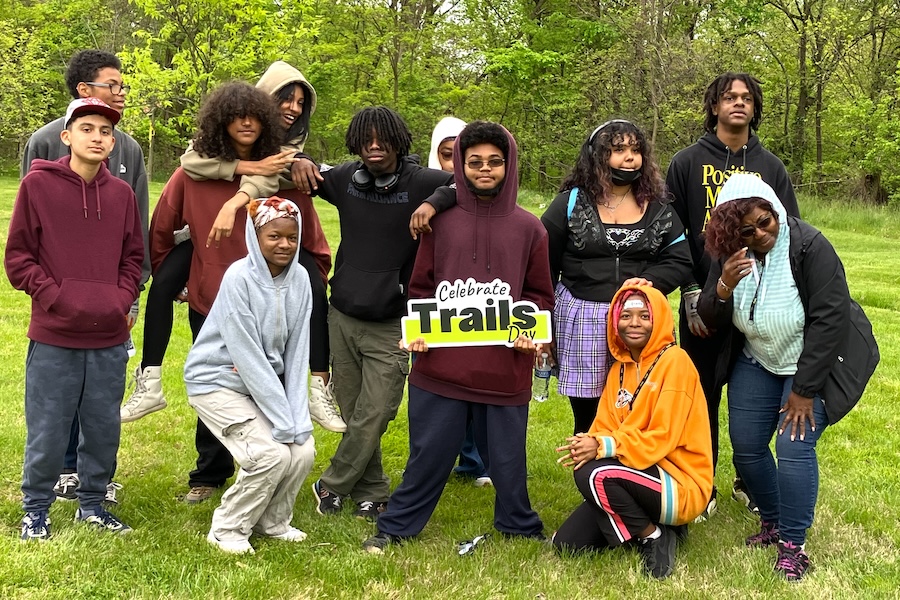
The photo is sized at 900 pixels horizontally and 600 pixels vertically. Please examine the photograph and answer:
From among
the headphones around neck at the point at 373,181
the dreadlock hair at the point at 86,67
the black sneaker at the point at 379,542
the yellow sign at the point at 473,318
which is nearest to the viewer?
the yellow sign at the point at 473,318

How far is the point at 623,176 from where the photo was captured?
14.8 ft

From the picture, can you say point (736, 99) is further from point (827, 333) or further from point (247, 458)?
point (247, 458)

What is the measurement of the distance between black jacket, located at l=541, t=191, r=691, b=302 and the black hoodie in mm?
342

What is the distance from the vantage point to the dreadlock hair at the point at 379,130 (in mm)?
4590

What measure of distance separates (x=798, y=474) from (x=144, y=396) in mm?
3596

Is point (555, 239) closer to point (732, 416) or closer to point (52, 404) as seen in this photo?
point (732, 416)

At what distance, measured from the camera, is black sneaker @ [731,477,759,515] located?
5.21 m

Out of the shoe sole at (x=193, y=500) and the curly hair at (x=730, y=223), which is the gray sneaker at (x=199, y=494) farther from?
the curly hair at (x=730, y=223)

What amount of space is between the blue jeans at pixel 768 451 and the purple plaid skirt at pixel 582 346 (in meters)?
0.75

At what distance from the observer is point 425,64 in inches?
1264

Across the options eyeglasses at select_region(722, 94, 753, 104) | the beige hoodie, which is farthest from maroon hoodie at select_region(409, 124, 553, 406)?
eyeglasses at select_region(722, 94, 753, 104)

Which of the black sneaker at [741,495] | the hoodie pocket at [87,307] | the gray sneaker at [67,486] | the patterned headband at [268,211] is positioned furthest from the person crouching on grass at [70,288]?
the black sneaker at [741,495]

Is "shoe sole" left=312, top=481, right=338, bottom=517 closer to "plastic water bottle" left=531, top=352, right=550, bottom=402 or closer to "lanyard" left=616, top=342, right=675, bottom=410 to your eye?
"plastic water bottle" left=531, top=352, right=550, bottom=402

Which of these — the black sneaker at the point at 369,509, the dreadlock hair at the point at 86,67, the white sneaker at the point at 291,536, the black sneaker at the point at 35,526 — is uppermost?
the dreadlock hair at the point at 86,67
